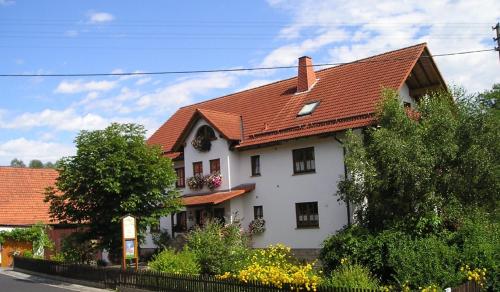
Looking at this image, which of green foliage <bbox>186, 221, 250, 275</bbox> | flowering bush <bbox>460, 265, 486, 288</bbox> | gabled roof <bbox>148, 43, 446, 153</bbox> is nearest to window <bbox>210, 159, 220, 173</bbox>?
gabled roof <bbox>148, 43, 446, 153</bbox>

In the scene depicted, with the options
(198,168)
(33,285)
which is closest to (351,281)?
(33,285)

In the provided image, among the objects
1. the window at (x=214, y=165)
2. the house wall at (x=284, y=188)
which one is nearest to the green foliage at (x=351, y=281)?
the house wall at (x=284, y=188)

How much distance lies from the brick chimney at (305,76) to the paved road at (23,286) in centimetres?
1590

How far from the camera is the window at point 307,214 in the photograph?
25.0m

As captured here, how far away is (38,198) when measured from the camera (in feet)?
137

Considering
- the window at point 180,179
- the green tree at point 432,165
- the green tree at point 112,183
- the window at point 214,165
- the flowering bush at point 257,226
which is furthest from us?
the window at point 180,179

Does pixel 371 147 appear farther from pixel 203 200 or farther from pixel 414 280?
pixel 203 200

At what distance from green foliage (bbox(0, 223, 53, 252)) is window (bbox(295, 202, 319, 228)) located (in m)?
18.6

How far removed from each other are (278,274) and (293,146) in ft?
40.8

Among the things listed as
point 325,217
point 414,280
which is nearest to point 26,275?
point 325,217

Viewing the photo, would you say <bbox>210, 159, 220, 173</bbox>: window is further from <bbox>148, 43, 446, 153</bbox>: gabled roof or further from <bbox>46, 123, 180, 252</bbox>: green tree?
<bbox>46, 123, 180, 252</bbox>: green tree

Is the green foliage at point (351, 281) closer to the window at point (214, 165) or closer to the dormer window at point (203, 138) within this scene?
the window at point (214, 165)

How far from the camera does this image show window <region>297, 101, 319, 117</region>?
88.5ft

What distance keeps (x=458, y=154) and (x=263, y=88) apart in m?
16.1
